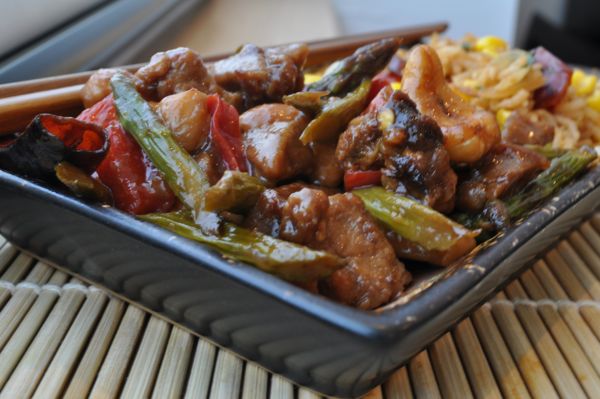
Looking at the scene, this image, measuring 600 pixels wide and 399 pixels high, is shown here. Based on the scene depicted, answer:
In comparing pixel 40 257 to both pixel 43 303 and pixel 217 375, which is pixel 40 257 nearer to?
pixel 43 303

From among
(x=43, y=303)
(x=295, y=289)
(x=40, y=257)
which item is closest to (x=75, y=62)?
(x=40, y=257)

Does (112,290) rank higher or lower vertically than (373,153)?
lower

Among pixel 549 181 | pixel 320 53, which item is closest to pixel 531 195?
pixel 549 181

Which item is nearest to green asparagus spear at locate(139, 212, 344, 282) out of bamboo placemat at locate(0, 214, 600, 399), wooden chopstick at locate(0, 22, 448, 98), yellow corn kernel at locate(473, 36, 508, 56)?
bamboo placemat at locate(0, 214, 600, 399)

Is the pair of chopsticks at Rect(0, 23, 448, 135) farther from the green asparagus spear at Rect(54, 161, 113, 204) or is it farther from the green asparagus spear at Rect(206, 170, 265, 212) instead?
the green asparagus spear at Rect(206, 170, 265, 212)

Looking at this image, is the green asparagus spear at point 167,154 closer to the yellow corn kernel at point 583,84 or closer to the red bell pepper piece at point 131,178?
the red bell pepper piece at point 131,178

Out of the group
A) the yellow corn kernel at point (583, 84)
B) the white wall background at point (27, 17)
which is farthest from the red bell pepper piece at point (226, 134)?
the yellow corn kernel at point (583, 84)

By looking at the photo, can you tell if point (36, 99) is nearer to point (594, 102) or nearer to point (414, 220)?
point (414, 220)
